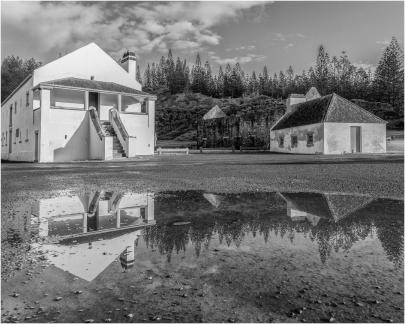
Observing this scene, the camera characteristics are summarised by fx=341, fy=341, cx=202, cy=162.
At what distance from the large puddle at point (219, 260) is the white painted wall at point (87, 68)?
23538 millimetres

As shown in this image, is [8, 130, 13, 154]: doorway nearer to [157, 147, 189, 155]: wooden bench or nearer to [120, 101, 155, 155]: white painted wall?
[120, 101, 155, 155]: white painted wall

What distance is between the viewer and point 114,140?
82.1 feet

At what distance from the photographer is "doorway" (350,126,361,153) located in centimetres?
3127

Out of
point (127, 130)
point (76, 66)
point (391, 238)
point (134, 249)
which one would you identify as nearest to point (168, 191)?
point (134, 249)

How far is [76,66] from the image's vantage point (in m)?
27.3

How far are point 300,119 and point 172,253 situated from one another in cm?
3357

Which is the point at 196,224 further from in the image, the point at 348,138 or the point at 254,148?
the point at 254,148

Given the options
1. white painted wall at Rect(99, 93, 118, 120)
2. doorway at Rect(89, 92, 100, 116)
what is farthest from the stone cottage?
doorway at Rect(89, 92, 100, 116)

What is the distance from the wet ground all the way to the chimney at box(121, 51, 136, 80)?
2629 centimetres

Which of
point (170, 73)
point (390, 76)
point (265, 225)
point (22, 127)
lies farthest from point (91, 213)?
point (170, 73)

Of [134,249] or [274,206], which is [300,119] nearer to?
[274,206]

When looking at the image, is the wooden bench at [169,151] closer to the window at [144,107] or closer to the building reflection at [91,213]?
the window at [144,107]

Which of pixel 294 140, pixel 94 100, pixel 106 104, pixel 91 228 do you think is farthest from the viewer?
pixel 294 140

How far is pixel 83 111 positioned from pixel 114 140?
3.01m
